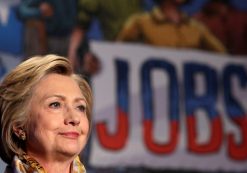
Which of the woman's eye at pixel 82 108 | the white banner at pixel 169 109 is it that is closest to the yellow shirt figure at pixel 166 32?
the white banner at pixel 169 109

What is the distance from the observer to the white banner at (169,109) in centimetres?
232

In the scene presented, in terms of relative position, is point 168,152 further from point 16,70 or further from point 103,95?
point 16,70

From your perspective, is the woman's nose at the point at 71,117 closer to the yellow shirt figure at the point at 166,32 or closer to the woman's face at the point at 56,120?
the woman's face at the point at 56,120

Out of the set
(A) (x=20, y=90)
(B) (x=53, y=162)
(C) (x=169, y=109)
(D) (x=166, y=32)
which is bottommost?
(B) (x=53, y=162)

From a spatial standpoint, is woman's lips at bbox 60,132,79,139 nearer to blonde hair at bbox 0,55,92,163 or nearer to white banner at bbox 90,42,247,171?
blonde hair at bbox 0,55,92,163

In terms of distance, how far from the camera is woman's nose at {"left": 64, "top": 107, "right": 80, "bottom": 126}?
1.08 metres

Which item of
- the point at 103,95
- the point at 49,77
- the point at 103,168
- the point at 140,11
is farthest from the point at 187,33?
the point at 49,77

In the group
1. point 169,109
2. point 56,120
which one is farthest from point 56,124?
point 169,109

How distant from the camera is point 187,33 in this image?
8.26ft

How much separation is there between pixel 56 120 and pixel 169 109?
1.41m

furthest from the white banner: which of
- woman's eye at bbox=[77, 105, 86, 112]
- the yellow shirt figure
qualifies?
woman's eye at bbox=[77, 105, 86, 112]

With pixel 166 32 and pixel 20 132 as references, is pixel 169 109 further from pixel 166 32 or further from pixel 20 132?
pixel 20 132

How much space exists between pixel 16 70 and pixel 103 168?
1.23m

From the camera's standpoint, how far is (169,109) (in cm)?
246
